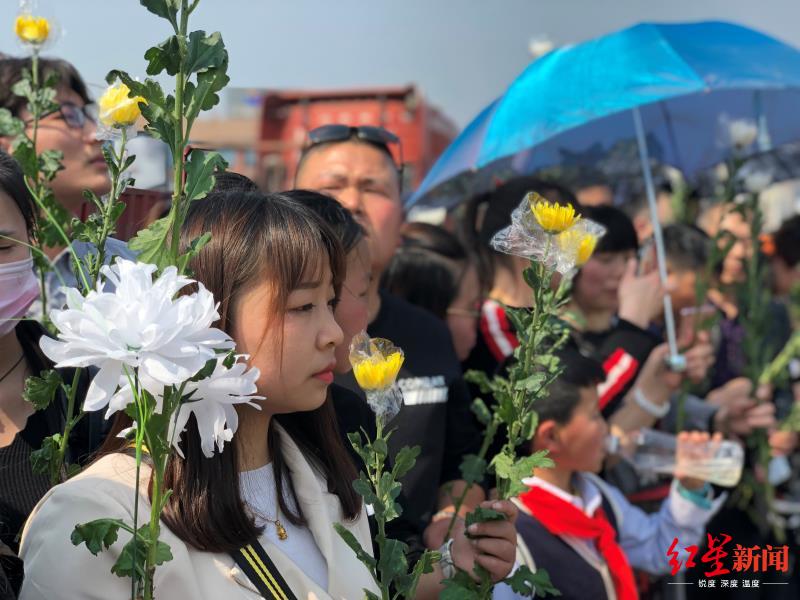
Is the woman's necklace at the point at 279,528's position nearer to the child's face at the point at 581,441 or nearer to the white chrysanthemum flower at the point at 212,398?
the white chrysanthemum flower at the point at 212,398

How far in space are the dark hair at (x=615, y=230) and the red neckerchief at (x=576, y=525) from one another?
1.33 metres

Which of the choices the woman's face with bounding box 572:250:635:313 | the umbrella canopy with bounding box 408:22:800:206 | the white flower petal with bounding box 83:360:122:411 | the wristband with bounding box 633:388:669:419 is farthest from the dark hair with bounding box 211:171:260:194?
the wristband with bounding box 633:388:669:419

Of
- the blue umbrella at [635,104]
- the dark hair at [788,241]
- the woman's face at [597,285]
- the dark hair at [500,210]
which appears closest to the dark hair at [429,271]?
the dark hair at [500,210]

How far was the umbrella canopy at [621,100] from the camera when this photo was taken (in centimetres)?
362

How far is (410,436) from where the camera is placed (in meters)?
2.74

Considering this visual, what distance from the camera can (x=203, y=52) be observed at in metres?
1.43

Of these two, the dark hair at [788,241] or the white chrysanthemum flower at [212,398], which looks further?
the dark hair at [788,241]

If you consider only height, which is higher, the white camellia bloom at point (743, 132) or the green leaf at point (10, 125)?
the green leaf at point (10, 125)

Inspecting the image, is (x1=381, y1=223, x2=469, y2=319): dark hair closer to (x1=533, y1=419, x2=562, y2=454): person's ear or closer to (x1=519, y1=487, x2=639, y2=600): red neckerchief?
(x1=533, y1=419, x2=562, y2=454): person's ear

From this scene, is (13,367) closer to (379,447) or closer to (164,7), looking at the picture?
(379,447)

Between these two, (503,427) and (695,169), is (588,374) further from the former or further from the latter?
(695,169)

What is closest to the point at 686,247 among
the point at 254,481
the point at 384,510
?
the point at 254,481

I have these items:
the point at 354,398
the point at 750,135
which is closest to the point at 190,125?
the point at 354,398

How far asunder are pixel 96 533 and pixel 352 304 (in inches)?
43.7
